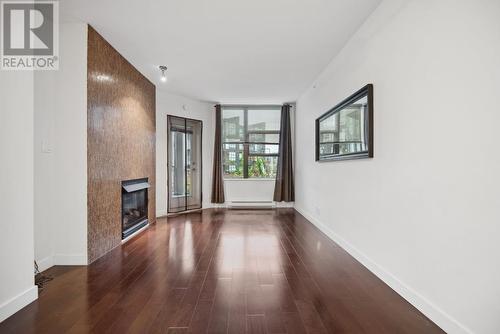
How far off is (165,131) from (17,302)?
4273mm

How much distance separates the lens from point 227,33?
3203mm

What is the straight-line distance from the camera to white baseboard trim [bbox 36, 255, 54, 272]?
107 inches

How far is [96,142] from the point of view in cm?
313

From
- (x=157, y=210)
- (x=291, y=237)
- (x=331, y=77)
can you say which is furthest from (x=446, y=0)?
(x=157, y=210)

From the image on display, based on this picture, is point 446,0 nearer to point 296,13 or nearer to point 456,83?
point 456,83

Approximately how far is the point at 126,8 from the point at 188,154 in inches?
155

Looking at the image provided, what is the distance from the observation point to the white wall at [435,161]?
1.48 m

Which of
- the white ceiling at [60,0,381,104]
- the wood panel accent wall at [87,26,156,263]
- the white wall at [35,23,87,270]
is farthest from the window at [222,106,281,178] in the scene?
the white wall at [35,23,87,270]

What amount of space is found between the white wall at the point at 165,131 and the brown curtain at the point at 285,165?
1.67 meters

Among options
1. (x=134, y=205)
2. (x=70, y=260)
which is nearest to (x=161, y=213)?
(x=134, y=205)

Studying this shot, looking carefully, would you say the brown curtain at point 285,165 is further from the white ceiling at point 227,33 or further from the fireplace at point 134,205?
the fireplace at point 134,205

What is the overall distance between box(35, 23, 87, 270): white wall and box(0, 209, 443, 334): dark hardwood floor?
278 millimetres

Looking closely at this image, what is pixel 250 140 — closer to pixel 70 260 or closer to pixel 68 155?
pixel 68 155

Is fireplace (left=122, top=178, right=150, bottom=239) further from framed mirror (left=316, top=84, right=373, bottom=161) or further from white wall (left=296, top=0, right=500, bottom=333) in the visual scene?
white wall (left=296, top=0, right=500, bottom=333)
